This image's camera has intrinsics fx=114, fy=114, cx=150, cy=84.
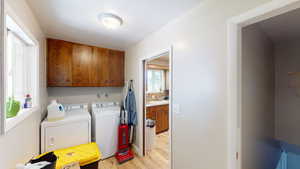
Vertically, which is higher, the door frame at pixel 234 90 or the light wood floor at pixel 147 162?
the door frame at pixel 234 90

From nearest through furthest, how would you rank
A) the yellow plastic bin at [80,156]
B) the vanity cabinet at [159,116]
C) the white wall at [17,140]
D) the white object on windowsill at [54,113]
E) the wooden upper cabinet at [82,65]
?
1. the white wall at [17,140]
2. the yellow plastic bin at [80,156]
3. the white object on windowsill at [54,113]
4. the wooden upper cabinet at [82,65]
5. the vanity cabinet at [159,116]

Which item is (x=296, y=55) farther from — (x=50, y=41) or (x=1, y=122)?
(x=50, y=41)

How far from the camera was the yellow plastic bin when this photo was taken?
1.54 m

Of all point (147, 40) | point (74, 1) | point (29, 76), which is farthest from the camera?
point (147, 40)

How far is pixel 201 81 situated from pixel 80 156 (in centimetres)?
192

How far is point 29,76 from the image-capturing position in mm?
1510

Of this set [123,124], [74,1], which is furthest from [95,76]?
[74,1]

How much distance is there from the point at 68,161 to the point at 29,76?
1.25 m

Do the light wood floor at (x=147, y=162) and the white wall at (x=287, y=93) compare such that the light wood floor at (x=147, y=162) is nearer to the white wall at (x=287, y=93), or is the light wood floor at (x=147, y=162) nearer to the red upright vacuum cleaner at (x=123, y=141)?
the red upright vacuum cleaner at (x=123, y=141)

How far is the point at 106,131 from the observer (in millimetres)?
2285

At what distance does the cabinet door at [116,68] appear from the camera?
274 cm

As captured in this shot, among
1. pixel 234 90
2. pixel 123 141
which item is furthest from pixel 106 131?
pixel 234 90

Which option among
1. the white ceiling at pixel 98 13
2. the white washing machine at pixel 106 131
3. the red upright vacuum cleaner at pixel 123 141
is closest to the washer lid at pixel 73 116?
the white washing machine at pixel 106 131

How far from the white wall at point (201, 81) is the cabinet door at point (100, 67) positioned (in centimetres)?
163
